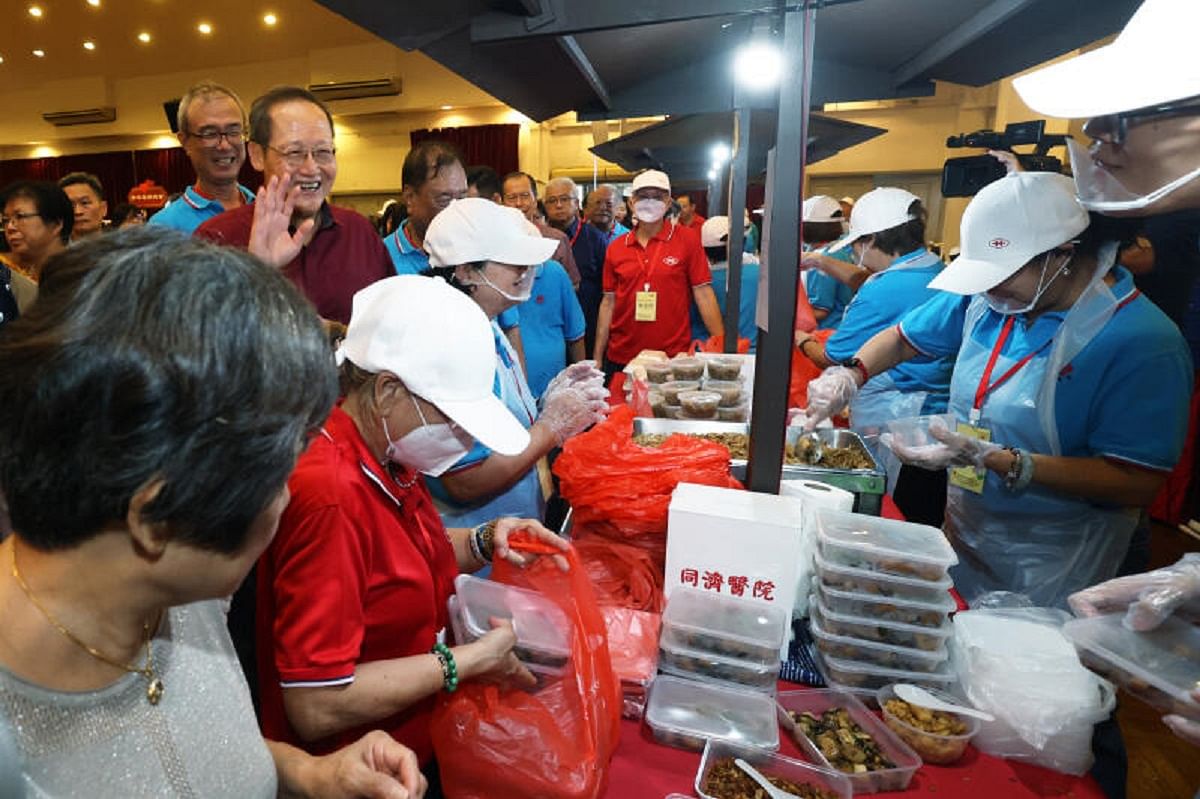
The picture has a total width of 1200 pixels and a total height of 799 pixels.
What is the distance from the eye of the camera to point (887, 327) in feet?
8.92

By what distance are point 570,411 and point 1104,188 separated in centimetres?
129

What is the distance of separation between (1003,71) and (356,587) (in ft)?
8.10

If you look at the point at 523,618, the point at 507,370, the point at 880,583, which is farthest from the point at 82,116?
the point at 880,583

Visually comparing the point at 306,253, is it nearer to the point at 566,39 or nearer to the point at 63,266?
the point at 566,39

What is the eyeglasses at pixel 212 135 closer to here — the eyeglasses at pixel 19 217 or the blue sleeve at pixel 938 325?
the eyeglasses at pixel 19 217

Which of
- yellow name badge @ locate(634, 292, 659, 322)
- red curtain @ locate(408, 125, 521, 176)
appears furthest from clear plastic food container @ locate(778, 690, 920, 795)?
red curtain @ locate(408, 125, 521, 176)

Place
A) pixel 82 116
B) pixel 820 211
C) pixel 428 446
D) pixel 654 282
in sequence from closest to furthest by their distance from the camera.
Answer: pixel 428 446, pixel 654 282, pixel 820 211, pixel 82 116

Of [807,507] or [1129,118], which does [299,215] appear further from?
[1129,118]

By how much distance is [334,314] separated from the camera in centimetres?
206

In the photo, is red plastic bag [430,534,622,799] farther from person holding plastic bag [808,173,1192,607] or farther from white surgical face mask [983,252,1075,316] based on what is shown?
white surgical face mask [983,252,1075,316]

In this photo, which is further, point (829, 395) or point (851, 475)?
point (829, 395)

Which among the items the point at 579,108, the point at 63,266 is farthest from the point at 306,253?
the point at 63,266

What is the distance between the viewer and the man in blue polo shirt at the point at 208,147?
7.81 feet

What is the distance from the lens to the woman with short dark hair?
0.50 m
